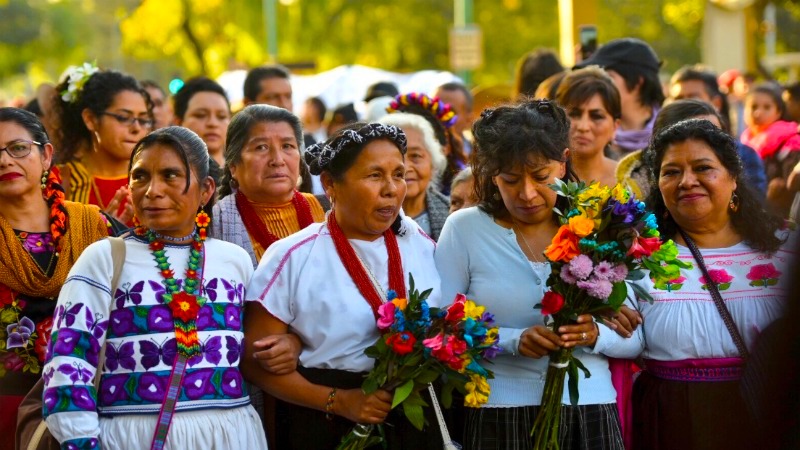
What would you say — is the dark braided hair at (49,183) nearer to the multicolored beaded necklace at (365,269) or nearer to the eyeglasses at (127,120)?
the multicolored beaded necklace at (365,269)

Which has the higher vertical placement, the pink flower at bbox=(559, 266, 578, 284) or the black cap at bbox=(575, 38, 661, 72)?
the black cap at bbox=(575, 38, 661, 72)

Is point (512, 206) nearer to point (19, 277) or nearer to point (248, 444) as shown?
point (248, 444)

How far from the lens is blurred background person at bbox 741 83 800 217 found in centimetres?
841

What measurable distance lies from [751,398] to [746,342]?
1.19 m

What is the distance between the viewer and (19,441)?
484cm

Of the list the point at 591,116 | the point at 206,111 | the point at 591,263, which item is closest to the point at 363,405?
the point at 591,263

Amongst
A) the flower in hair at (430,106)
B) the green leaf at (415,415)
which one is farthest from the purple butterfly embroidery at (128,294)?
the flower in hair at (430,106)

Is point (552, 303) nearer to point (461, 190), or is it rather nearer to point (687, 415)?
point (687, 415)

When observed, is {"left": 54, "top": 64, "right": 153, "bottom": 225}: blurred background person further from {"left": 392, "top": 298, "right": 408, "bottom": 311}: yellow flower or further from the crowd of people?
{"left": 392, "top": 298, "right": 408, "bottom": 311}: yellow flower

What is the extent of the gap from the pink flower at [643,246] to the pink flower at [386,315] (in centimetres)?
97

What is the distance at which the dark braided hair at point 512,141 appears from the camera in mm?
4988

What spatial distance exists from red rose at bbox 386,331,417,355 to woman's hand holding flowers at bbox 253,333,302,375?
18.2 inches

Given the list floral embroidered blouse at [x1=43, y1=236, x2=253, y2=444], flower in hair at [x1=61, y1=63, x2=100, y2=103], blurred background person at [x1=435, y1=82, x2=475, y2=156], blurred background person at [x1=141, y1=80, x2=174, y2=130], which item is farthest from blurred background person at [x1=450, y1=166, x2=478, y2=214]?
blurred background person at [x1=141, y1=80, x2=174, y2=130]

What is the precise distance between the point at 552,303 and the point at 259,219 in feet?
5.90
